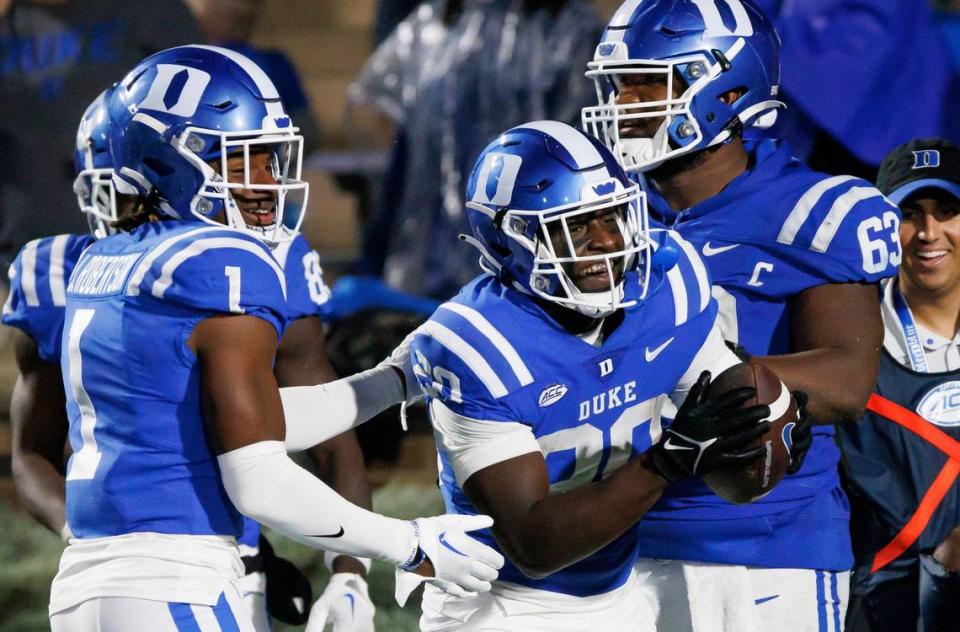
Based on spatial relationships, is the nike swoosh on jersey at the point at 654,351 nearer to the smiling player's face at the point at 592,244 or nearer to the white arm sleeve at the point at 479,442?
the smiling player's face at the point at 592,244

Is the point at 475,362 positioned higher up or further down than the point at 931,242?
higher up

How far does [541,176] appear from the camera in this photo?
9.05 ft

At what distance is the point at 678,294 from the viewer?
2.82 metres

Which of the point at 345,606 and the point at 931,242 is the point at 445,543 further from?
the point at 931,242

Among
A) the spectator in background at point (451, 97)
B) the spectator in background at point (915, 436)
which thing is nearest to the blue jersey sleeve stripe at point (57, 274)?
the spectator in background at point (915, 436)

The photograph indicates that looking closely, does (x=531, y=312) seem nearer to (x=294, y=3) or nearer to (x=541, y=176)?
(x=541, y=176)

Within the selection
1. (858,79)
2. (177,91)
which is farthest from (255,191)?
(858,79)

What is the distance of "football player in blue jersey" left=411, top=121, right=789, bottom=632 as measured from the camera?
259cm

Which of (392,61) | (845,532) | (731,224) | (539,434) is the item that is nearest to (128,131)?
(539,434)

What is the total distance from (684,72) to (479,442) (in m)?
0.91

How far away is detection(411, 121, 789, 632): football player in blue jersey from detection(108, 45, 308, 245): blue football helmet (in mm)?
A: 379

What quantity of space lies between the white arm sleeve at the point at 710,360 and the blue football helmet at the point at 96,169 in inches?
53.2

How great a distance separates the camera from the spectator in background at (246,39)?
6.58 m

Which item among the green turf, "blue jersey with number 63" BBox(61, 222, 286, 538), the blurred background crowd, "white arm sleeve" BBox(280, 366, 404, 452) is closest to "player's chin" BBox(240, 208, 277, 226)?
"blue jersey with number 63" BBox(61, 222, 286, 538)
